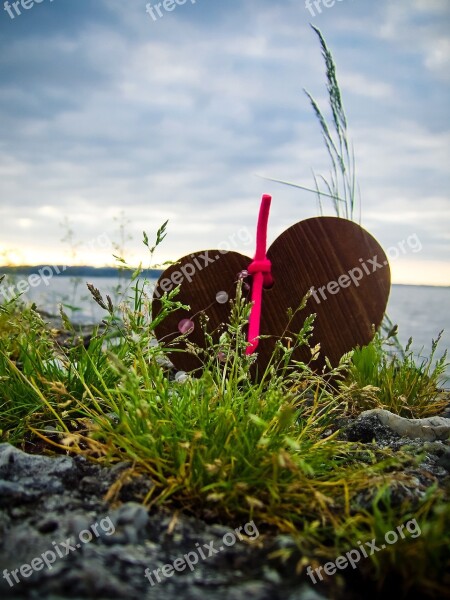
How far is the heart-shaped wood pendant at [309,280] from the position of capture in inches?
134

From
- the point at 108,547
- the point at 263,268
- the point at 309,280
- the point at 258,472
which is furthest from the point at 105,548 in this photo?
the point at 309,280

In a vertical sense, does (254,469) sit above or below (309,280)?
below

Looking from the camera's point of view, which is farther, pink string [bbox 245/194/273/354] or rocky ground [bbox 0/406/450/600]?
pink string [bbox 245/194/273/354]

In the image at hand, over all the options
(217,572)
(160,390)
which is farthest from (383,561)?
(160,390)

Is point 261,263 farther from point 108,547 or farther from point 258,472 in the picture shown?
point 108,547

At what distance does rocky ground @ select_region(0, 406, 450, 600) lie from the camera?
4.16ft

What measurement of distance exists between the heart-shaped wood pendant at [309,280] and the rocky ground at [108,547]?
5.36 feet

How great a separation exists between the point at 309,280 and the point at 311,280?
12 millimetres

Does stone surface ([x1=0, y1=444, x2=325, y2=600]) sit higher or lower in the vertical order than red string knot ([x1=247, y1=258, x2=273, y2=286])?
lower

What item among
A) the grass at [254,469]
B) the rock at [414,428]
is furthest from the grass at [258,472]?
the rock at [414,428]

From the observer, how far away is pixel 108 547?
1.45 metres

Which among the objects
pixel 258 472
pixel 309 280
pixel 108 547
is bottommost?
pixel 108 547

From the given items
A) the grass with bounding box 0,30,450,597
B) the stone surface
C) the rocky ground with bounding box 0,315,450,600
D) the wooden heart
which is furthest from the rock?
the stone surface

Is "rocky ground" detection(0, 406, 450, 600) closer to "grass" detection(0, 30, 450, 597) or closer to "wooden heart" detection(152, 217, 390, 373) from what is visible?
"grass" detection(0, 30, 450, 597)
